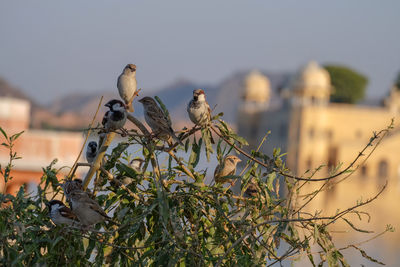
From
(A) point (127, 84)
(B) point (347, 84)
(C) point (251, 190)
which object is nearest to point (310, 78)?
(B) point (347, 84)

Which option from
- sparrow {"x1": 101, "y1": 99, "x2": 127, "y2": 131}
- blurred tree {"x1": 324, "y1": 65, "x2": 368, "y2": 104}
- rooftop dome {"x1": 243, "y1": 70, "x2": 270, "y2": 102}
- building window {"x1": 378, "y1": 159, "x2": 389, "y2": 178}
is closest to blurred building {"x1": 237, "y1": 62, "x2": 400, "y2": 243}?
building window {"x1": 378, "y1": 159, "x2": 389, "y2": 178}

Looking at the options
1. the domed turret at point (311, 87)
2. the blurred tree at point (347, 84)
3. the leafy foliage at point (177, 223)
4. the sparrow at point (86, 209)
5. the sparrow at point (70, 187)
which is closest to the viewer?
the leafy foliage at point (177, 223)

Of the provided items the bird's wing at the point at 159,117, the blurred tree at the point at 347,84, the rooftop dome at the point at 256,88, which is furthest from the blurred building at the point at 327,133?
the bird's wing at the point at 159,117

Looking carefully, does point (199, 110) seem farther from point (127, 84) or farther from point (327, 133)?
point (327, 133)

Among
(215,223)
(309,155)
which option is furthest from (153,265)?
(309,155)

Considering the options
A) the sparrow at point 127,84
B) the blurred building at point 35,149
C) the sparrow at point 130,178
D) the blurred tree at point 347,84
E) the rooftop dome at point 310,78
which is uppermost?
the sparrow at point 127,84

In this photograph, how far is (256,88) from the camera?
51469 mm

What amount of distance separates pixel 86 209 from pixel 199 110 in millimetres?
736

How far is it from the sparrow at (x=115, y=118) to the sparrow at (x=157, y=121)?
155 mm

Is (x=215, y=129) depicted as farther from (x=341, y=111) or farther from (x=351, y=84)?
(x=351, y=84)

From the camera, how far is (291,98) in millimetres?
47562

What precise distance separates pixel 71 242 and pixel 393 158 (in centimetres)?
4422

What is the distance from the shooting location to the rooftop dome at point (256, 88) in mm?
51469

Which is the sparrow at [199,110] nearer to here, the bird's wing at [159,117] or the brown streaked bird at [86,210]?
the bird's wing at [159,117]
